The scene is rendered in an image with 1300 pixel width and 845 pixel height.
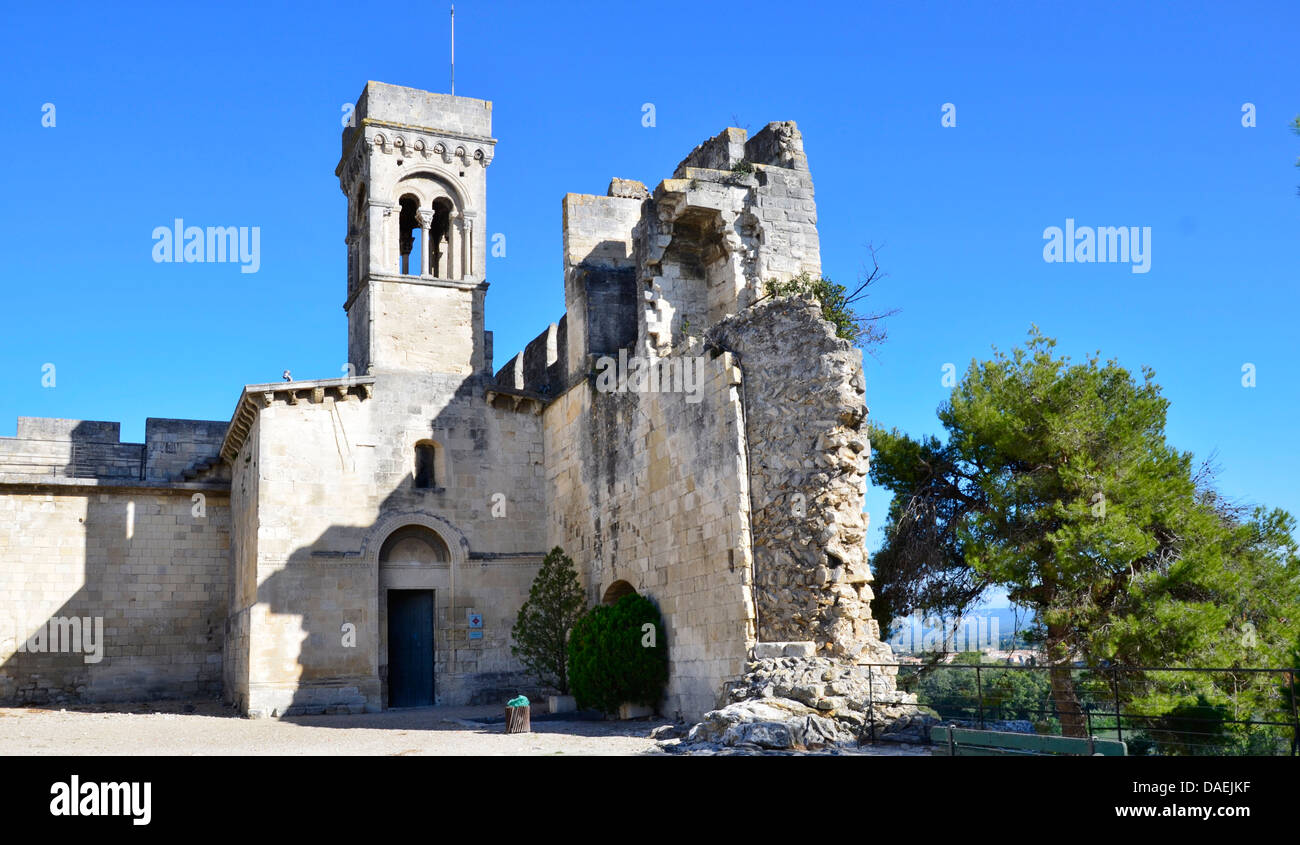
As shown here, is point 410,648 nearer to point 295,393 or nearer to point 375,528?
point 375,528

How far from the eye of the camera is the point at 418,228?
903 inches

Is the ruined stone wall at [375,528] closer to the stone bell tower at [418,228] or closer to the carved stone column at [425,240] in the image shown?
the stone bell tower at [418,228]

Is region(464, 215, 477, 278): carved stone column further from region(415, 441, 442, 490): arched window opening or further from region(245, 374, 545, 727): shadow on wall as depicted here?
region(415, 441, 442, 490): arched window opening

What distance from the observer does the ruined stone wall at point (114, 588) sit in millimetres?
21516

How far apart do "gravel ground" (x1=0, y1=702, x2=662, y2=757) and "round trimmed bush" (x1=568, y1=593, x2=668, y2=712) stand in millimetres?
475

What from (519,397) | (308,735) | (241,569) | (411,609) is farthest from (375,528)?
(308,735)

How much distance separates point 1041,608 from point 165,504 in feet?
56.5

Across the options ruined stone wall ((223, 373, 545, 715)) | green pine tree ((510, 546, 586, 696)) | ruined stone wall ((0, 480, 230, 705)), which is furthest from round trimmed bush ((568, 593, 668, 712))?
ruined stone wall ((0, 480, 230, 705))

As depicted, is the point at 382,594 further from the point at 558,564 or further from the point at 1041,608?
the point at 1041,608

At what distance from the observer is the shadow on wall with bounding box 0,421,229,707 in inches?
847

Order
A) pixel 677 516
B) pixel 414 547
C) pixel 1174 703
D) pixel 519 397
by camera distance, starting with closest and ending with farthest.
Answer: pixel 1174 703 < pixel 677 516 < pixel 414 547 < pixel 519 397

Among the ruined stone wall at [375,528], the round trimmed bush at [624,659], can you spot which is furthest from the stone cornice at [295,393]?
the round trimmed bush at [624,659]

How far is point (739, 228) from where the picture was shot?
17.8 meters

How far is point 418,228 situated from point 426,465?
5322mm
